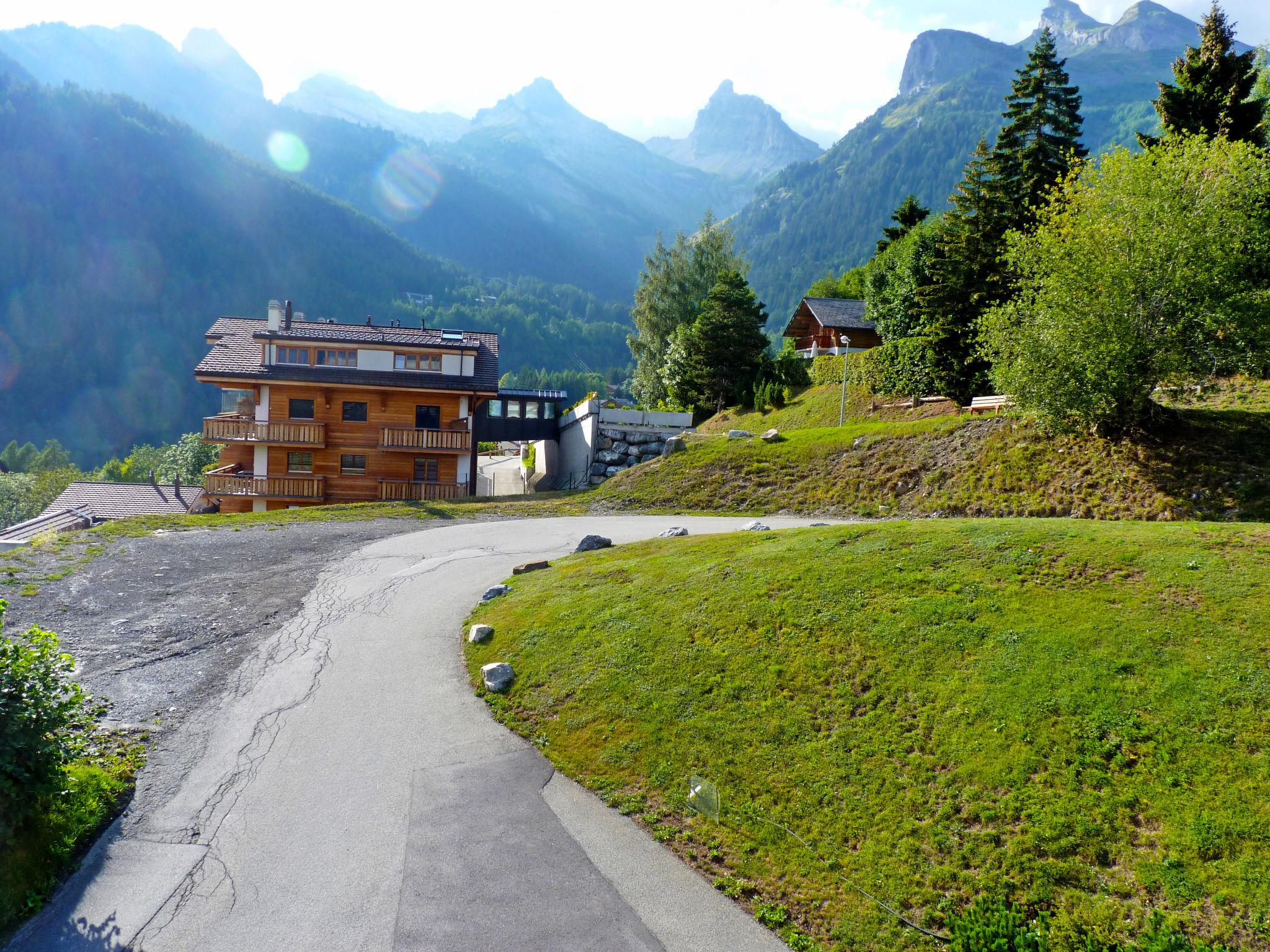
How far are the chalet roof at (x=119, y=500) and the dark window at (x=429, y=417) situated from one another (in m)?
16.8

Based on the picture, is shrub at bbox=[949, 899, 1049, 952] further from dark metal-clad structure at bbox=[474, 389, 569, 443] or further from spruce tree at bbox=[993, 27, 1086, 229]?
dark metal-clad structure at bbox=[474, 389, 569, 443]

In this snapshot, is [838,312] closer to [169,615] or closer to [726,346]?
[726,346]

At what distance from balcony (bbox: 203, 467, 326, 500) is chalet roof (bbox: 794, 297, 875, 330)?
124 ft

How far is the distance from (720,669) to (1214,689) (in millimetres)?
6567

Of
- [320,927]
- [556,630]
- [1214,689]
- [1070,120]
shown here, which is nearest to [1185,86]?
[1070,120]

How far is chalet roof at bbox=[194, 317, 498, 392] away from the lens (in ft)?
138

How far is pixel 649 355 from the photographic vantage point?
65375mm

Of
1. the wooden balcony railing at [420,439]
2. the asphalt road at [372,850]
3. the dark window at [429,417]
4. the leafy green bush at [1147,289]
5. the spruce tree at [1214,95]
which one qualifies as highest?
the spruce tree at [1214,95]

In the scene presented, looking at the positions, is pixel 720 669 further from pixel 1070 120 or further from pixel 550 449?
pixel 550 449

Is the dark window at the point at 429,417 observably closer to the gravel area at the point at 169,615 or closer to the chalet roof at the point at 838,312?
the gravel area at the point at 169,615

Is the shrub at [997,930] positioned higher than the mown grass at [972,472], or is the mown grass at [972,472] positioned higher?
the mown grass at [972,472]

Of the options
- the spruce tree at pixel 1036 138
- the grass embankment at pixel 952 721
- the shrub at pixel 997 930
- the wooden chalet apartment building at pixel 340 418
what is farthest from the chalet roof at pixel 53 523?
the spruce tree at pixel 1036 138

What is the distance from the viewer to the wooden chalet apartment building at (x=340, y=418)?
4138 centimetres

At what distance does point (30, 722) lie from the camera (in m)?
8.23
